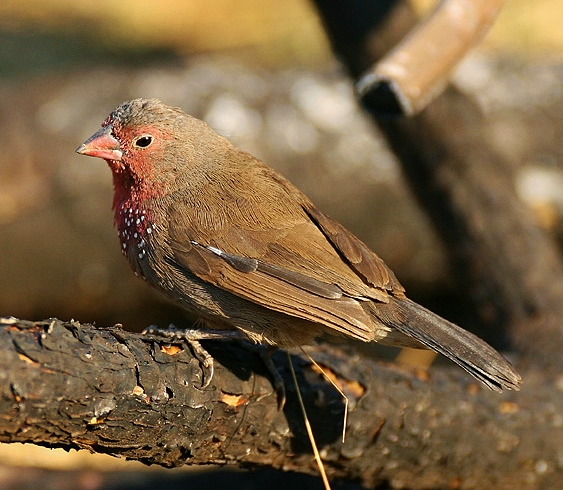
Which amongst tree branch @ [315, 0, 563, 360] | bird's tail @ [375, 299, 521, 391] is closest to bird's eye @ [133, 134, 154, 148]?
bird's tail @ [375, 299, 521, 391]

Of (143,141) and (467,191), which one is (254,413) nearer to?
(143,141)

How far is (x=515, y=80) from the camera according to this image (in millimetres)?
6930

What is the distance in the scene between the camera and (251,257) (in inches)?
139

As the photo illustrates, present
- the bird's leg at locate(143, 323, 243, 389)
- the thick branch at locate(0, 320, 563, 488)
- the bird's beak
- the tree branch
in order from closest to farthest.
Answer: the thick branch at locate(0, 320, 563, 488)
the bird's leg at locate(143, 323, 243, 389)
the bird's beak
the tree branch

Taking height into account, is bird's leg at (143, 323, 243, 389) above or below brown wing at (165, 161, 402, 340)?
below

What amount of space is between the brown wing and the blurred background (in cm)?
252

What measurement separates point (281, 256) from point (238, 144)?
305 centimetres

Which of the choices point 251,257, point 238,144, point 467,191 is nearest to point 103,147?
point 251,257

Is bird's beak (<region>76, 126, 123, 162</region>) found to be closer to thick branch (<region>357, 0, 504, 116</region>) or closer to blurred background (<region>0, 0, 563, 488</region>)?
thick branch (<region>357, 0, 504, 116</region>)

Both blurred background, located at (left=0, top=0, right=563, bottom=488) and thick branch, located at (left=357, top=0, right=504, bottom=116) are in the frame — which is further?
blurred background, located at (left=0, top=0, right=563, bottom=488)

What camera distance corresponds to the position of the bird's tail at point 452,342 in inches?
128

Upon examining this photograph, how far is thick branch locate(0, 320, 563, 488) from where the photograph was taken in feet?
8.77

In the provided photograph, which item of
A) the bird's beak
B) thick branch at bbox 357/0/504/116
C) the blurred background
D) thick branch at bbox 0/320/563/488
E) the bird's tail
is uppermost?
thick branch at bbox 357/0/504/116

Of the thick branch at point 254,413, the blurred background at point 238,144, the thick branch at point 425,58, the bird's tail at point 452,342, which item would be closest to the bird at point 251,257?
the bird's tail at point 452,342
